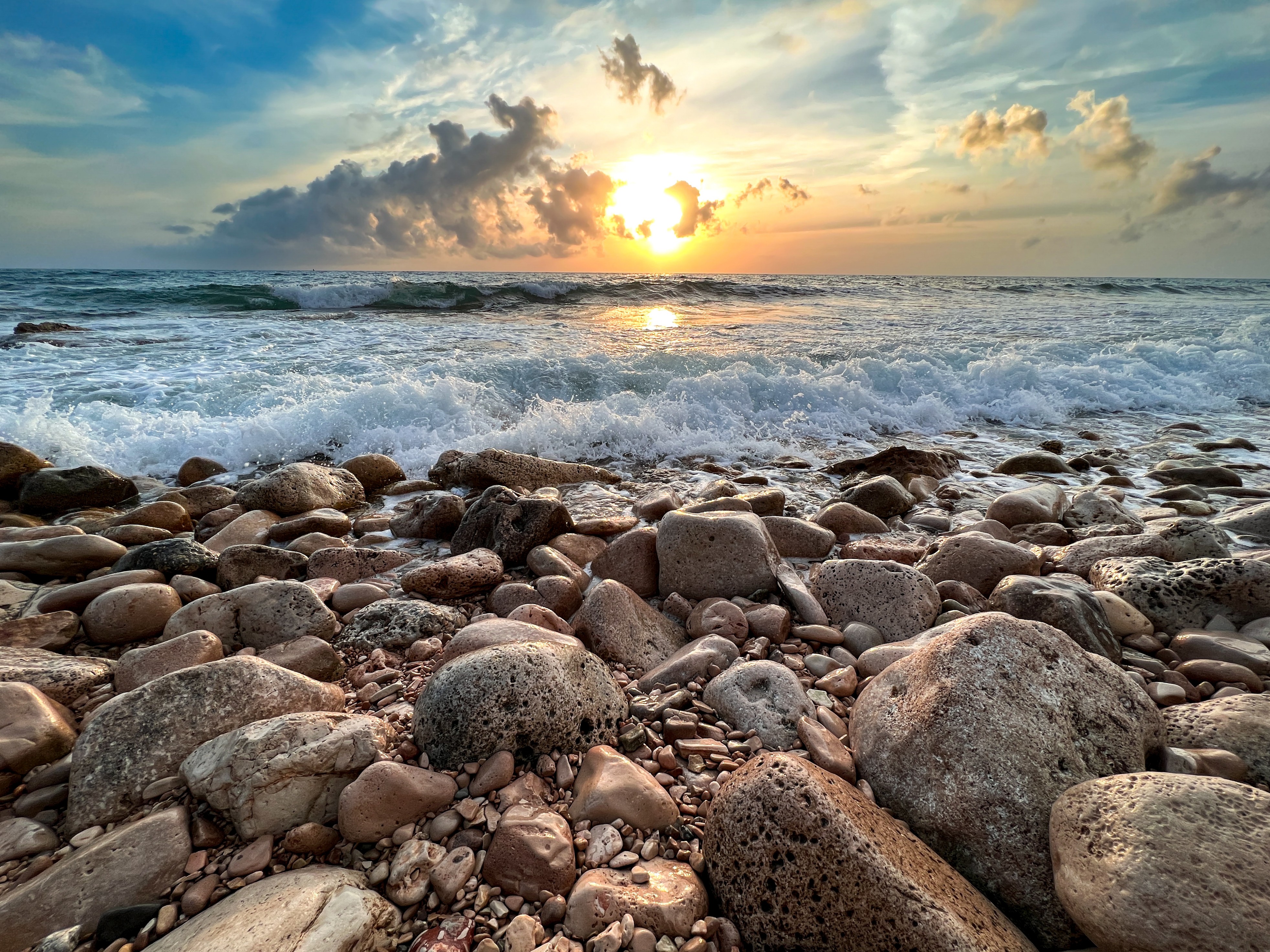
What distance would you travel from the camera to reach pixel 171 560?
3480mm

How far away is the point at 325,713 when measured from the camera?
193cm

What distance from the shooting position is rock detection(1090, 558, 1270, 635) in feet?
9.50

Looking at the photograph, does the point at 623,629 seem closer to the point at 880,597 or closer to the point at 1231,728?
the point at 880,597

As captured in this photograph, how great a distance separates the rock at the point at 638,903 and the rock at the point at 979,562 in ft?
8.16

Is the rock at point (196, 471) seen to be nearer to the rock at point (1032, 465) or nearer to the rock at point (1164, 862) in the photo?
the rock at point (1164, 862)

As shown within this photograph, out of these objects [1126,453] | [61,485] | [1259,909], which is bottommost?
[1126,453]

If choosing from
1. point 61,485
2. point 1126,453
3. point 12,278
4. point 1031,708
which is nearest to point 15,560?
point 61,485

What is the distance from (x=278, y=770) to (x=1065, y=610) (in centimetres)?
322

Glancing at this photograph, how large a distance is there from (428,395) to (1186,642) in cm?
753

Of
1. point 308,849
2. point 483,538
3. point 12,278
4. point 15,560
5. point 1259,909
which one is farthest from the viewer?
point 12,278

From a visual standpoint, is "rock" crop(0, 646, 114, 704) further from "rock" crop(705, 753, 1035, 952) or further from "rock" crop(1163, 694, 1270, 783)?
"rock" crop(1163, 694, 1270, 783)

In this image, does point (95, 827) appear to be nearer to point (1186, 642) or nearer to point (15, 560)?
point (15, 560)

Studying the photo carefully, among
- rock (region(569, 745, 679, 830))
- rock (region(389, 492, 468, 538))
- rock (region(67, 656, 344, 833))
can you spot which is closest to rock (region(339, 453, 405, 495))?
rock (region(389, 492, 468, 538))

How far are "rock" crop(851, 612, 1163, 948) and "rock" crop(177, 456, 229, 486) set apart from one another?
668 cm
